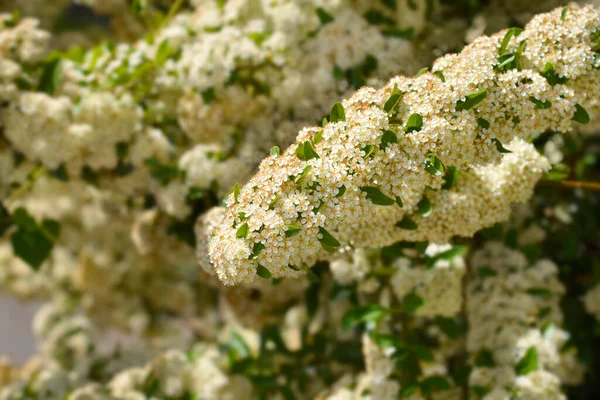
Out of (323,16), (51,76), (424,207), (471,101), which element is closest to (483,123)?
(471,101)

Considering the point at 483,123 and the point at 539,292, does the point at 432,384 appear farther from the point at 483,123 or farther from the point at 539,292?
the point at 483,123

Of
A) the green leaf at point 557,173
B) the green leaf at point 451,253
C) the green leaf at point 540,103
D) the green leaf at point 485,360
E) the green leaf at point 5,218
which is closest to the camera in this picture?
the green leaf at point 540,103

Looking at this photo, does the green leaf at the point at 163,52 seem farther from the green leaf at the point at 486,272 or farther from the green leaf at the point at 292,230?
the green leaf at the point at 486,272

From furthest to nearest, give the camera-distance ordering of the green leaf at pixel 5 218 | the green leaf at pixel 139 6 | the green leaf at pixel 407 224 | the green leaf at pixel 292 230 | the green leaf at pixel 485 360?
the green leaf at pixel 139 6, the green leaf at pixel 5 218, the green leaf at pixel 485 360, the green leaf at pixel 407 224, the green leaf at pixel 292 230

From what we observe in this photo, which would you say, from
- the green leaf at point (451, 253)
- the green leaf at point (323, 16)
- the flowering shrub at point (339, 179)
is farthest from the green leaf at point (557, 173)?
the green leaf at point (323, 16)

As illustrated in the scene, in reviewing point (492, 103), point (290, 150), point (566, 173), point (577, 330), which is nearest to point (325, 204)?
point (290, 150)

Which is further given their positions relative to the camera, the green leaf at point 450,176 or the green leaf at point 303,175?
the green leaf at point 450,176
